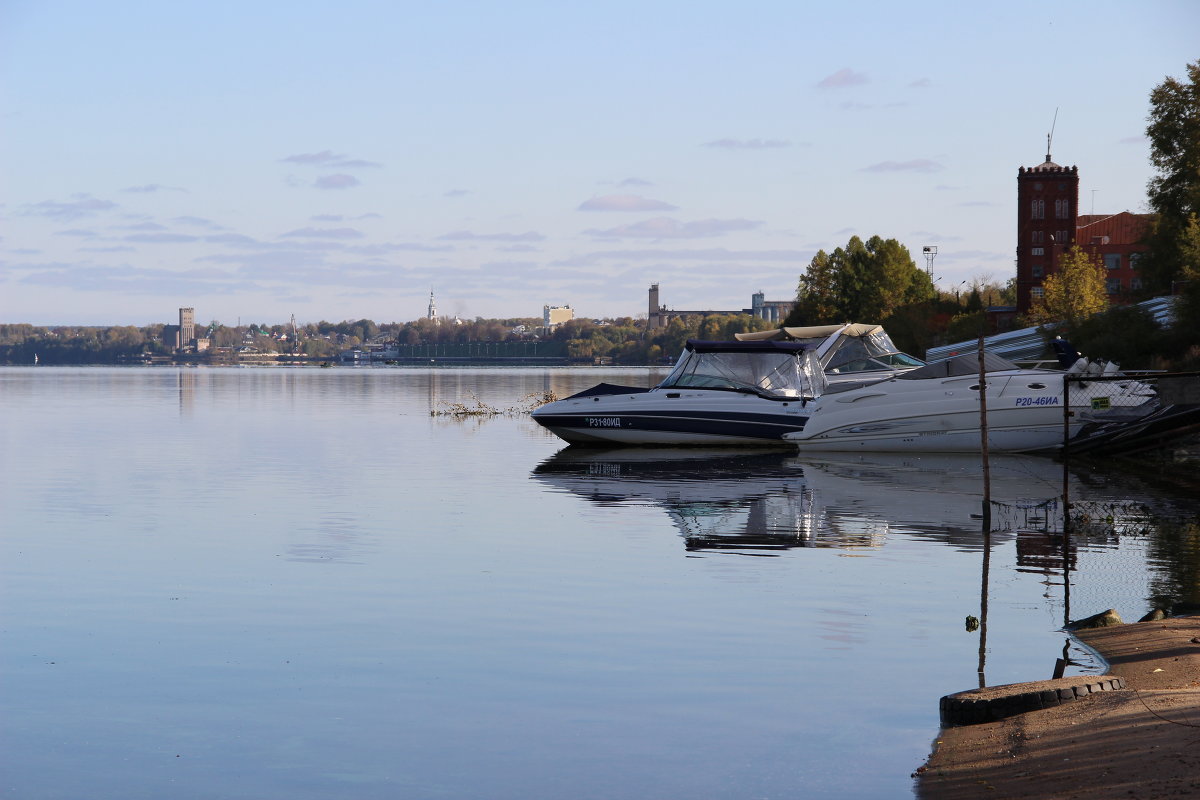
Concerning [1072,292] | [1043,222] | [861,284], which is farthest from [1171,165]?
[1043,222]

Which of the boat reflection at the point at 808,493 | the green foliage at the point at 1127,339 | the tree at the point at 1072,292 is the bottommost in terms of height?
the boat reflection at the point at 808,493

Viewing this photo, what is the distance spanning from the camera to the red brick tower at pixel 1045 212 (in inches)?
4296

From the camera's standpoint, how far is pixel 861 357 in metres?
38.2

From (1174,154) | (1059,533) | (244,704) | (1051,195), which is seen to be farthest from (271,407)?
(1051,195)

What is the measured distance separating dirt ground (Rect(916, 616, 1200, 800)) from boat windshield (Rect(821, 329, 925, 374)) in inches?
1117

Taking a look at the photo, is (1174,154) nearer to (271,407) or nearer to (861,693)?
(271,407)

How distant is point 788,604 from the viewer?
13328mm

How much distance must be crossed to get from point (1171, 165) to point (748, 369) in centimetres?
3541

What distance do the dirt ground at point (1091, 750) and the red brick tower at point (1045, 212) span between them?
105 m

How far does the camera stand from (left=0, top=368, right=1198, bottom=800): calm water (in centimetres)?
833

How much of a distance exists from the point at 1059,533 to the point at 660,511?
6.34 meters

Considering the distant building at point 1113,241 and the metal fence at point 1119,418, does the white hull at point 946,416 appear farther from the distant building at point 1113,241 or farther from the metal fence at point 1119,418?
the distant building at point 1113,241

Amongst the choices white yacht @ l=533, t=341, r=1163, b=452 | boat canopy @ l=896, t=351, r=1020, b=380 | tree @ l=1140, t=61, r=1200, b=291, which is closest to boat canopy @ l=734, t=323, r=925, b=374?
white yacht @ l=533, t=341, r=1163, b=452

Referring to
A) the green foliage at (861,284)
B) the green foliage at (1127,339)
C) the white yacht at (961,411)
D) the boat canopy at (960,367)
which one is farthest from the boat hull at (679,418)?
the green foliage at (861,284)
